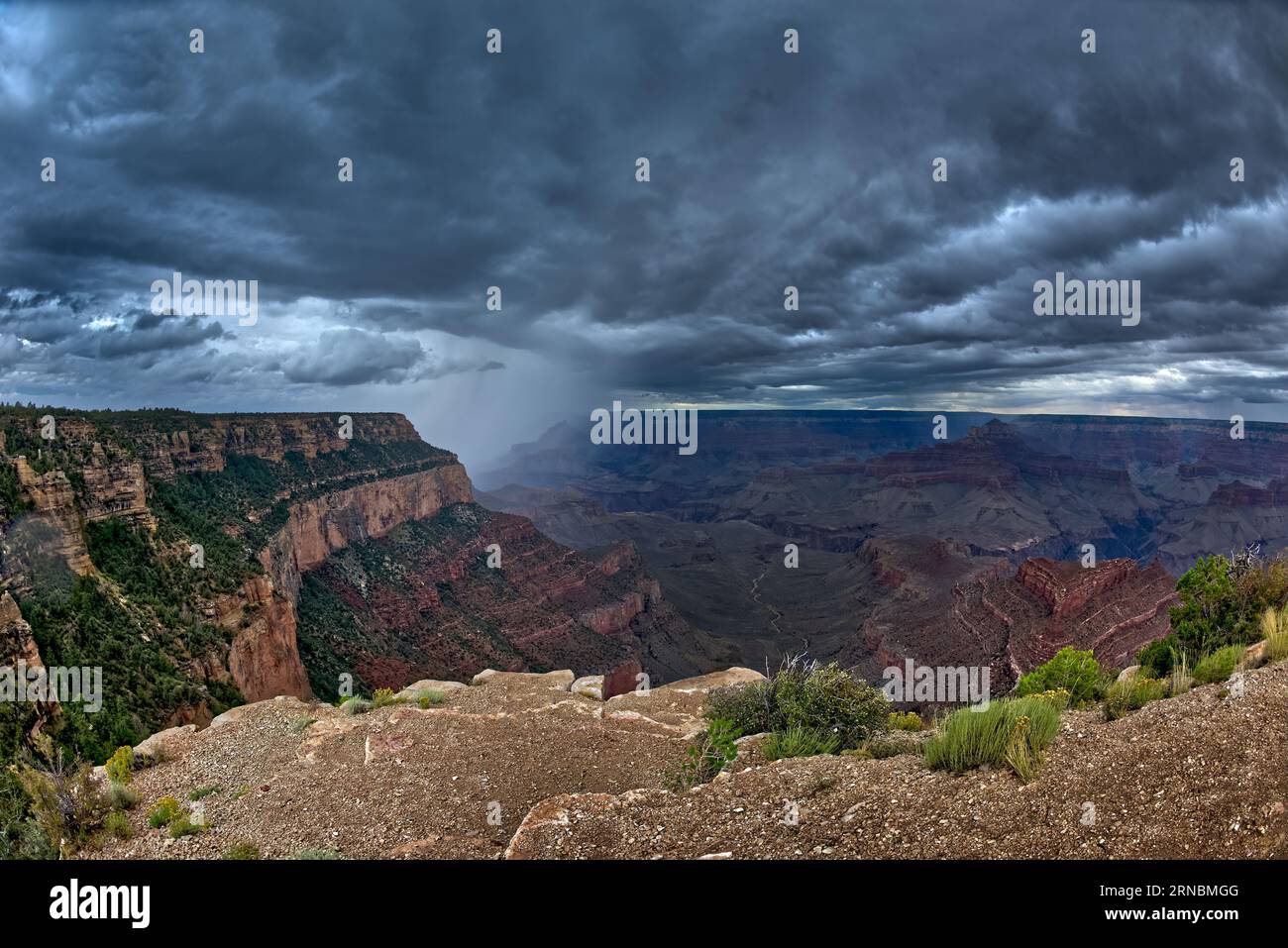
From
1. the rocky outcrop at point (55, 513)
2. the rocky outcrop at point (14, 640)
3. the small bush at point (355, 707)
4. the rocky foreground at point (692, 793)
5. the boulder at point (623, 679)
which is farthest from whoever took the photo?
the boulder at point (623, 679)

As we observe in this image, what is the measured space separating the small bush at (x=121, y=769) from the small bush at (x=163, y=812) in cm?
147

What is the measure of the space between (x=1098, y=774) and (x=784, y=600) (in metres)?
97.0

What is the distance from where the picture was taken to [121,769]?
1172 cm

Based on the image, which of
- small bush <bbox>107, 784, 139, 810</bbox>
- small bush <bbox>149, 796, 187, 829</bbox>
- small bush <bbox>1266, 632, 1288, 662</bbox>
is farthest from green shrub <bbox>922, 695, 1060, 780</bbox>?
small bush <bbox>107, 784, 139, 810</bbox>

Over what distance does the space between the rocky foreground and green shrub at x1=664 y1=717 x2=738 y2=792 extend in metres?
0.36

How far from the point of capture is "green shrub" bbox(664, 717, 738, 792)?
9.98 metres

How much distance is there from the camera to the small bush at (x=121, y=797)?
10.6 meters

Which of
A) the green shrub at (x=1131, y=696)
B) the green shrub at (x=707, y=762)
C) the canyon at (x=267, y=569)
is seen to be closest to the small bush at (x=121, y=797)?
the canyon at (x=267, y=569)

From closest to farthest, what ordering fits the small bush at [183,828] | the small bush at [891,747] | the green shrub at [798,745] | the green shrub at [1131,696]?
the green shrub at [1131,696] < the small bush at [891,747] < the small bush at [183,828] < the green shrub at [798,745]

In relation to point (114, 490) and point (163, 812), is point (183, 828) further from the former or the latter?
point (114, 490)

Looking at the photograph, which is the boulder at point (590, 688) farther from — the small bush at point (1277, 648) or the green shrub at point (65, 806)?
the small bush at point (1277, 648)

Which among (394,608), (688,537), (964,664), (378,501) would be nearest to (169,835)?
(394,608)

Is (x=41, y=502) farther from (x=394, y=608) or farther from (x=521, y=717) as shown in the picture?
(x=394, y=608)

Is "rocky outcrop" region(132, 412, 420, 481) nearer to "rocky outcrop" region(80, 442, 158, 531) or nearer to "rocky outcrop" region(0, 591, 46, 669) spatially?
"rocky outcrop" region(80, 442, 158, 531)
